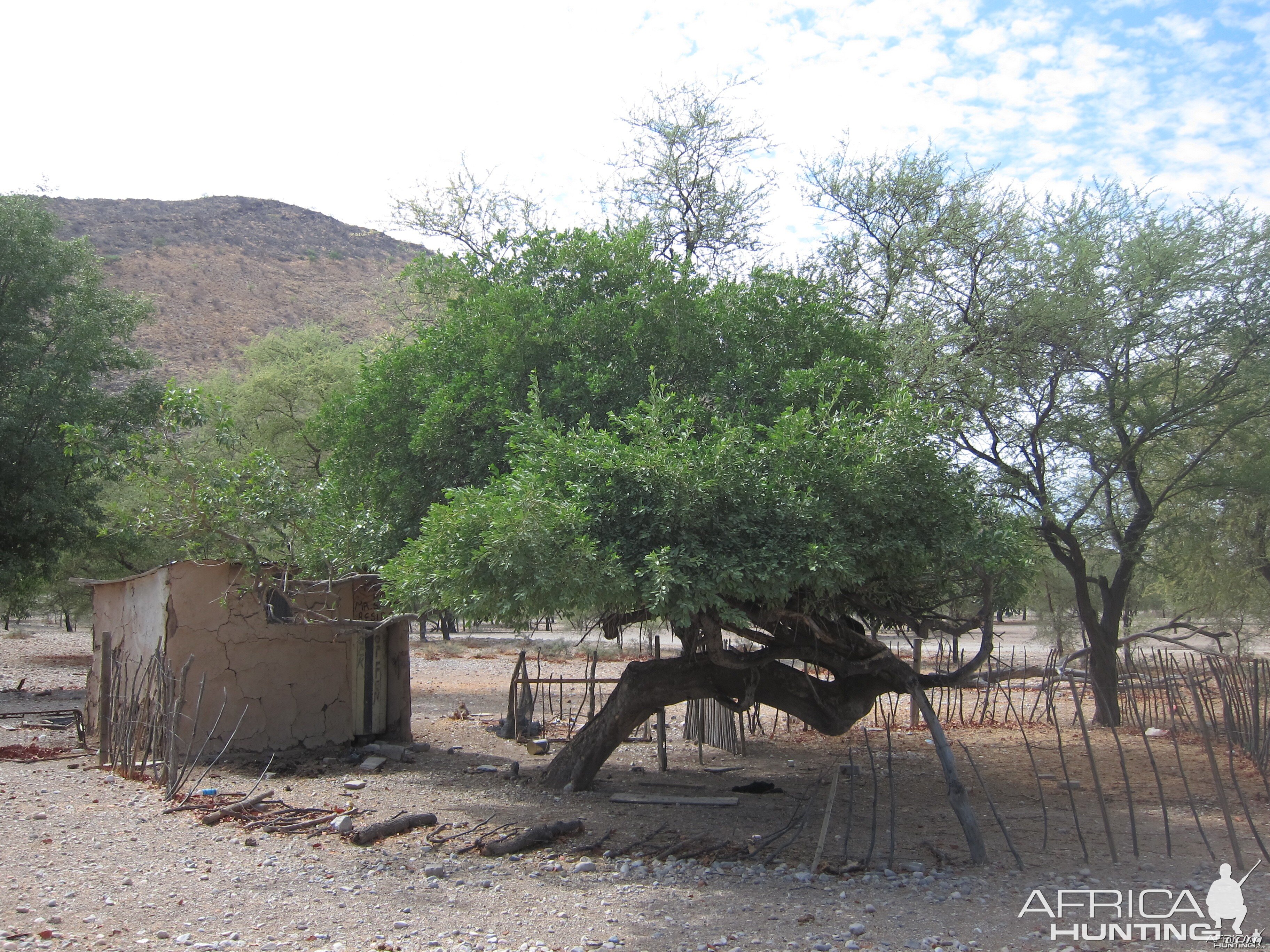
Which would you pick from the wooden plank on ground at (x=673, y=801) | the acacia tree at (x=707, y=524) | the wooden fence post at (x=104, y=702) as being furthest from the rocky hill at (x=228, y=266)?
the acacia tree at (x=707, y=524)

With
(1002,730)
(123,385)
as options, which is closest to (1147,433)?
(1002,730)

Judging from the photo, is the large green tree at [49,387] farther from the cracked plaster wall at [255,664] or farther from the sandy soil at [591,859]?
the cracked plaster wall at [255,664]

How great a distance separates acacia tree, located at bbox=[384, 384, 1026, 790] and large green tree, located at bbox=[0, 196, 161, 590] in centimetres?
1167

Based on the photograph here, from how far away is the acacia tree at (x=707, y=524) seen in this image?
682cm

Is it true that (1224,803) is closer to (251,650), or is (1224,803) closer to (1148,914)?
(1148,914)

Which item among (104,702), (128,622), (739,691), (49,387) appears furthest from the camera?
(49,387)

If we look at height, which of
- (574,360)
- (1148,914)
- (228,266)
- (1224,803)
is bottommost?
(1148,914)

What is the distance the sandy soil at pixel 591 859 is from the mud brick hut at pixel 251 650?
0.57 m

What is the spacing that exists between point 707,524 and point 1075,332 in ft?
29.4

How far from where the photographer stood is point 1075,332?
13.5 meters

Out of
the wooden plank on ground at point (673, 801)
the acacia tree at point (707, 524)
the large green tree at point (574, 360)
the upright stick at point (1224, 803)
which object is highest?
the large green tree at point (574, 360)

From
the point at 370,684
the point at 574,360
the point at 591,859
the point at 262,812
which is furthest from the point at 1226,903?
the point at 370,684

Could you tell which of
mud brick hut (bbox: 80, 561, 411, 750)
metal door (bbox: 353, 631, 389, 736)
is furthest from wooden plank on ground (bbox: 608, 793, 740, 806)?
metal door (bbox: 353, 631, 389, 736)

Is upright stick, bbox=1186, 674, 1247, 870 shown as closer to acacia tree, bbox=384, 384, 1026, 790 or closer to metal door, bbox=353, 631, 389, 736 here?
acacia tree, bbox=384, 384, 1026, 790
